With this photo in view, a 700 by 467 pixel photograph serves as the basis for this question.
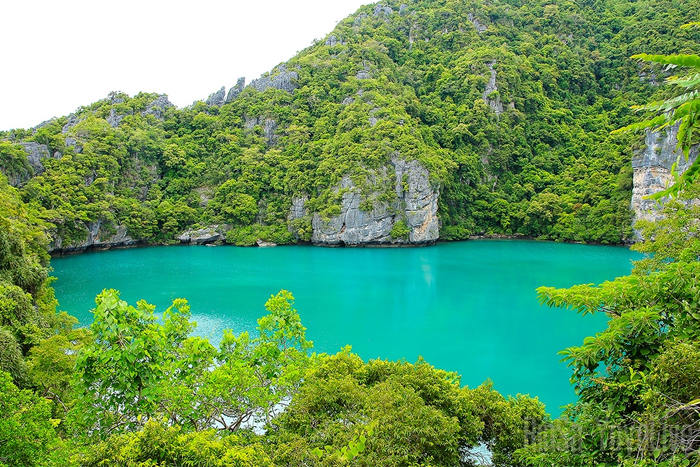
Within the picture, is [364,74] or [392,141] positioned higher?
[364,74]

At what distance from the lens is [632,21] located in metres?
61.4

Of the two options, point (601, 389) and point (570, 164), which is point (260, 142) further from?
point (601, 389)

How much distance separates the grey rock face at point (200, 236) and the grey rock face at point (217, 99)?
75.0 ft

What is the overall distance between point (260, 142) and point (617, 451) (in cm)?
5295

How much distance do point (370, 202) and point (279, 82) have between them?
27252mm

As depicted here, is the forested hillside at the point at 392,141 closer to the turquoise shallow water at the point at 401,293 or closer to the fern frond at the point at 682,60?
the turquoise shallow water at the point at 401,293

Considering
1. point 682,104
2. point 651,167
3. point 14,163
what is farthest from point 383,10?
point 682,104

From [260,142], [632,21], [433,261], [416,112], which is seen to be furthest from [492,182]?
[632,21]

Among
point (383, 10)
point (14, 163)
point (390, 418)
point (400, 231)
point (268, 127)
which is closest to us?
point (390, 418)

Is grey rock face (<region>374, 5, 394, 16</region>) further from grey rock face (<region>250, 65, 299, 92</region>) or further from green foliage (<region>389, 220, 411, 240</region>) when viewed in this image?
green foliage (<region>389, 220, 411, 240</region>)

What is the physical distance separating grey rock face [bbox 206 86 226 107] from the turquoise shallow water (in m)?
27.0

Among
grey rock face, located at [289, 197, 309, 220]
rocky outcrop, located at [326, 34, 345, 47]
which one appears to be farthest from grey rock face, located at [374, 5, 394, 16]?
grey rock face, located at [289, 197, 309, 220]

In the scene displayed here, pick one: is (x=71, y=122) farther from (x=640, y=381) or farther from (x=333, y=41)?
(x=640, y=381)

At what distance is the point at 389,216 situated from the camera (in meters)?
42.0
